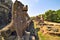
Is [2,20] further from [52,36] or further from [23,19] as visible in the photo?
[52,36]

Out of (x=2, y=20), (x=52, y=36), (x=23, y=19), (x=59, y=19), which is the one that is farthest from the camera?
(x=59, y=19)

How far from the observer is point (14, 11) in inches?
349

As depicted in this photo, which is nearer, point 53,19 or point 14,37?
point 14,37

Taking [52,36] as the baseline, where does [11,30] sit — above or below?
above

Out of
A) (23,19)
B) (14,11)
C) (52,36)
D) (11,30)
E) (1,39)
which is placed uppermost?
(14,11)

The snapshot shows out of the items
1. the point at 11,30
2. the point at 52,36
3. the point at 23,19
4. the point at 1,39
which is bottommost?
the point at 52,36

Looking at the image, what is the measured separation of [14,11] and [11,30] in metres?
1.39

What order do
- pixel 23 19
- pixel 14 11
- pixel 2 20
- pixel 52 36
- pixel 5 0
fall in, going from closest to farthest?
1. pixel 14 11
2. pixel 23 19
3. pixel 2 20
4. pixel 5 0
5. pixel 52 36

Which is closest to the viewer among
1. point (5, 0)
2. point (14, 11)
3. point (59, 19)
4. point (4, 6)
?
point (14, 11)

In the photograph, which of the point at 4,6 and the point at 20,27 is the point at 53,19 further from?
the point at 20,27

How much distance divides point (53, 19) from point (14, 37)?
2782cm

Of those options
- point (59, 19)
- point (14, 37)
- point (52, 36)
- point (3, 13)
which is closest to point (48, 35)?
point (52, 36)

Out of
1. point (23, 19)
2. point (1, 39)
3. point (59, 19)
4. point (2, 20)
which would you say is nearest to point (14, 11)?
point (23, 19)

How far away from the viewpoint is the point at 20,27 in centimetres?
931
